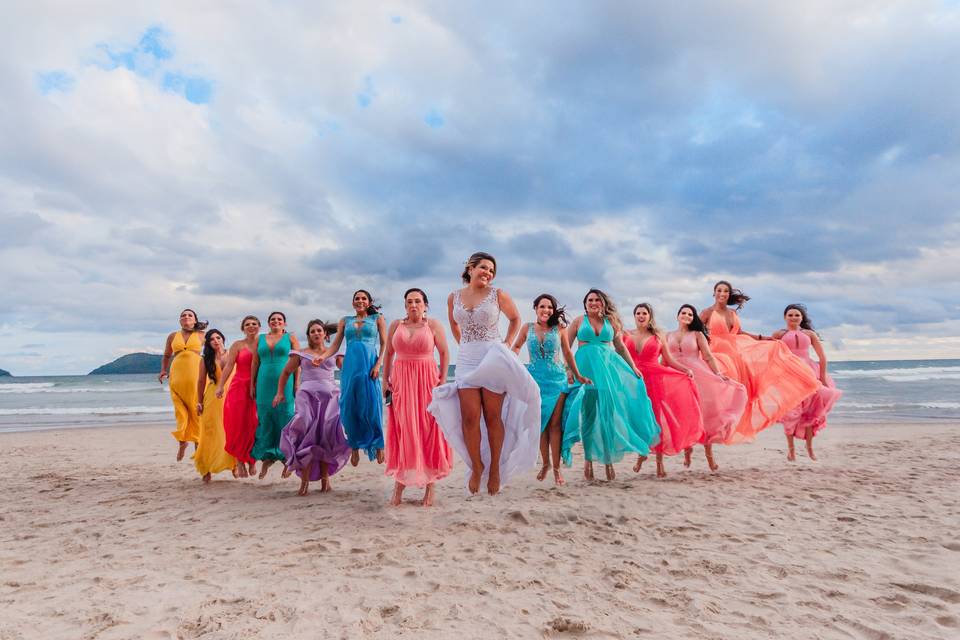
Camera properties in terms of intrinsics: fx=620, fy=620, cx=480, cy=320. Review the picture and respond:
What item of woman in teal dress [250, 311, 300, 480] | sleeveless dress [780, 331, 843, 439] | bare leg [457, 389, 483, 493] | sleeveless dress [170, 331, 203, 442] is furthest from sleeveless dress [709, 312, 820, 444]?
sleeveless dress [170, 331, 203, 442]

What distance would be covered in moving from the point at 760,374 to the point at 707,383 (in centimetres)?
138

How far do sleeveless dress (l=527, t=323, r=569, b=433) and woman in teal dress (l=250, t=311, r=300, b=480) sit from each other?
10.8 feet

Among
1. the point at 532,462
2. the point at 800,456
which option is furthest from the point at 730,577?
the point at 800,456

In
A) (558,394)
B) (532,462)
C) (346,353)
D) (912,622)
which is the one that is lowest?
(912,622)

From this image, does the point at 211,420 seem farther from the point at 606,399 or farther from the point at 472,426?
the point at 606,399

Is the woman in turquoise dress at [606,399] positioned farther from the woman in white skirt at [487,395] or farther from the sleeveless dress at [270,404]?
the sleeveless dress at [270,404]

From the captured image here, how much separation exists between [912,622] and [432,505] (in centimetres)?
445

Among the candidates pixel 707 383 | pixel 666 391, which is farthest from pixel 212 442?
pixel 707 383

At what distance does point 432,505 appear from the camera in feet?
22.7

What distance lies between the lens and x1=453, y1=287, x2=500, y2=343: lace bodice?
20.1ft

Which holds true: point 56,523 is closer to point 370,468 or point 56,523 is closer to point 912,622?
point 370,468

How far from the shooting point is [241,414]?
341 inches

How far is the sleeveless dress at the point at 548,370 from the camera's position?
8.41 m

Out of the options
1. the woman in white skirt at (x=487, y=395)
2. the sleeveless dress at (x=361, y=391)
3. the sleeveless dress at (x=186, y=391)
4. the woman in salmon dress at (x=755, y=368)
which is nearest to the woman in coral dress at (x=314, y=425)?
the sleeveless dress at (x=361, y=391)
